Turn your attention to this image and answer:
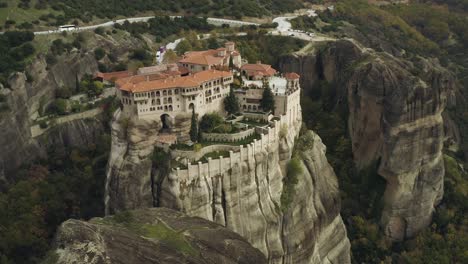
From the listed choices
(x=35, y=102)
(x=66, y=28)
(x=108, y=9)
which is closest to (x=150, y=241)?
(x=35, y=102)

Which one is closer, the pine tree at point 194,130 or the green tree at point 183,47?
the pine tree at point 194,130

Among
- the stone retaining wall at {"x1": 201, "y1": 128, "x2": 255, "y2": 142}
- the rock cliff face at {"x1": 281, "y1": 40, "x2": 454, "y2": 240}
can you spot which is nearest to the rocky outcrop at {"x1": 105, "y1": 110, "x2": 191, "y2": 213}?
the stone retaining wall at {"x1": 201, "y1": 128, "x2": 255, "y2": 142}

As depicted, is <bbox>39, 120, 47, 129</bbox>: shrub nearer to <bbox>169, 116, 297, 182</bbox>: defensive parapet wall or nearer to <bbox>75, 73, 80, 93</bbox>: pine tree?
<bbox>75, 73, 80, 93</bbox>: pine tree

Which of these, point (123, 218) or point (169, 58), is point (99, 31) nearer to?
point (169, 58)

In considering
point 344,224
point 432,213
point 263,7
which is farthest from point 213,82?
point 263,7

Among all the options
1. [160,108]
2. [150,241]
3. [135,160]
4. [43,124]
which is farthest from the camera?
[43,124]

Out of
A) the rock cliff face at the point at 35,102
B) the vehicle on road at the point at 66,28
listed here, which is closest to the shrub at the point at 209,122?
the rock cliff face at the point at 35,102

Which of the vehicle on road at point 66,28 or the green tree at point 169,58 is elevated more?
the vehicle on road at point 66,28

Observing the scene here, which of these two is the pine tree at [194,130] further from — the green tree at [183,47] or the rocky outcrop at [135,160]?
the green tree at [183,47]
